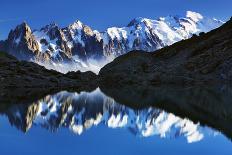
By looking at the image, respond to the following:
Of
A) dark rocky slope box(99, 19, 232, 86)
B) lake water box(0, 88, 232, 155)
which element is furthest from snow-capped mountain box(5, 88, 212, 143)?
dark rocky slope box(99, 19, 232, 86)

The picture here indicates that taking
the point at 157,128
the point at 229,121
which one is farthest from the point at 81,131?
the point at 229,121

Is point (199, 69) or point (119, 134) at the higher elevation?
point (199, 69)

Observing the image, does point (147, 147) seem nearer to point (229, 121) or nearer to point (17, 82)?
point (229, 121)

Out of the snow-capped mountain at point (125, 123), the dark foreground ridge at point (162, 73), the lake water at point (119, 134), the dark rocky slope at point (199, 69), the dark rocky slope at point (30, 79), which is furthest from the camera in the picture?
the dark rocky slope at point (199, 69)

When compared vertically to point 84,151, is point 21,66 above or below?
above

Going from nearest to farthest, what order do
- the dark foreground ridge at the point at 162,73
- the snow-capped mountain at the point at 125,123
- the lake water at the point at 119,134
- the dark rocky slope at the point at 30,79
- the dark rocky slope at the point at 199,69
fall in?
the lake water at the point at 119,134 < the snow-capped mountain at the point at 125,123 < the dark rocky slope at the point at 30,79 < the dark foreground ridge at the point at 162,73 < the dark rocky slope at the point at 199,69

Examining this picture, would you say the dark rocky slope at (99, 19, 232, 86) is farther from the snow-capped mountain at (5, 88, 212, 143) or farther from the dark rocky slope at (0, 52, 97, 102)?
the snow-capped mountain at (5, 88, 212, 143)

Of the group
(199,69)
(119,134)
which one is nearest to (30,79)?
(199,69)

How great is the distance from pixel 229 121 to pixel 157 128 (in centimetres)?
821

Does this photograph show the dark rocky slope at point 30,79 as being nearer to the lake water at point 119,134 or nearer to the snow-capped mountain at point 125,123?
the snow-capped mountain at point 125,123

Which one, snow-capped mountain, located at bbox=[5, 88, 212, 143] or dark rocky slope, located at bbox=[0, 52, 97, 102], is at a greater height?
dark rocky slope, located at bbox=[0, 52, 97, 102]

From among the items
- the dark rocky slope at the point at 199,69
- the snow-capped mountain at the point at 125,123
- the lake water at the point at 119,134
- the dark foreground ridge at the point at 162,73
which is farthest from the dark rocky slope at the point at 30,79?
the lake water at the point at 119,134

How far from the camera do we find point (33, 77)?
160 metres

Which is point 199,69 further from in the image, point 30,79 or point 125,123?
point 125,123
